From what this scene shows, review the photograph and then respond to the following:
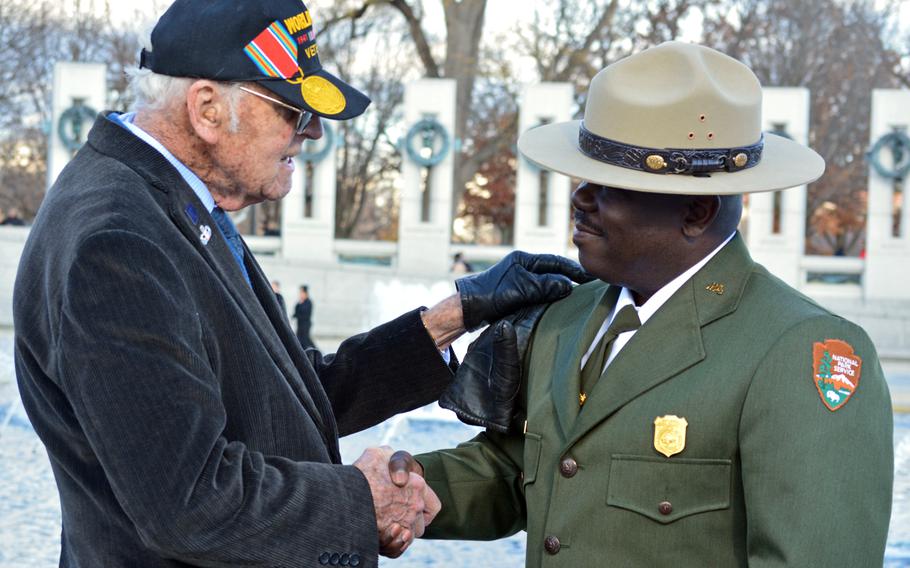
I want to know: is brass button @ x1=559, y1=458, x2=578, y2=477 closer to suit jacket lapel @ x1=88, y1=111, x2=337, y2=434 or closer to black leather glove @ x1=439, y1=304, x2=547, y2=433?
black leather glove @ x1=439, y1=304, x2=547, y2=433

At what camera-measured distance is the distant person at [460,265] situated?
22703 millimetres

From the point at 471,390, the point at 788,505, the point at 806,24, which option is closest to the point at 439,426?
the point at 471,390

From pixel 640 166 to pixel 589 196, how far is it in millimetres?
152

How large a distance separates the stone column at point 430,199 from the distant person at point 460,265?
41cm

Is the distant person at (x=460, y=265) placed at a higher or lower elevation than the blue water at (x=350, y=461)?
higher

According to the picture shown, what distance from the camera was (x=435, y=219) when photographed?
23.8 metres

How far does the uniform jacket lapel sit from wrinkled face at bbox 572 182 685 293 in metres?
0.09

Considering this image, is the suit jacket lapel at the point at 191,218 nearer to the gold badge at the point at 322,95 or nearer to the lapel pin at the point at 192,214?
the lapel pin at the point at 192,214

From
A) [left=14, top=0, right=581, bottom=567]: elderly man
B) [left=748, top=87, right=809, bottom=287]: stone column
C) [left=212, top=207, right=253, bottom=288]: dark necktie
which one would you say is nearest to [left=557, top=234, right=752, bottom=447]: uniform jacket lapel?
[left=14, top=0, right=581, bottom=567]: elderly man

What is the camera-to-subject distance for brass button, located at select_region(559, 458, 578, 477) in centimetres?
262

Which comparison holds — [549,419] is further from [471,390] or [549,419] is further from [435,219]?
[435,219]

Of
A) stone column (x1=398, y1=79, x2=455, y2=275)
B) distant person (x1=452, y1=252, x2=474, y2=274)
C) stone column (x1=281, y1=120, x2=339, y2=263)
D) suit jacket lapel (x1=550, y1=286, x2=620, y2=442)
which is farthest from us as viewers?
stone column (x1=281, y1=120, x2=339, y2=263)

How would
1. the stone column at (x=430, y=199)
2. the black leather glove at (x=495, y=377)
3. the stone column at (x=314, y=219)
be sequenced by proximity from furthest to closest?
the stone column at (x=314, y=219) → the stone column at (x=430, y=199) → the black leather glove at (x=495, y=377)

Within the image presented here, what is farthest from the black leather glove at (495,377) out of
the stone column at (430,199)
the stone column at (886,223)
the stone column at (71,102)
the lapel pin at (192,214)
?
the stone column at (71,102)
